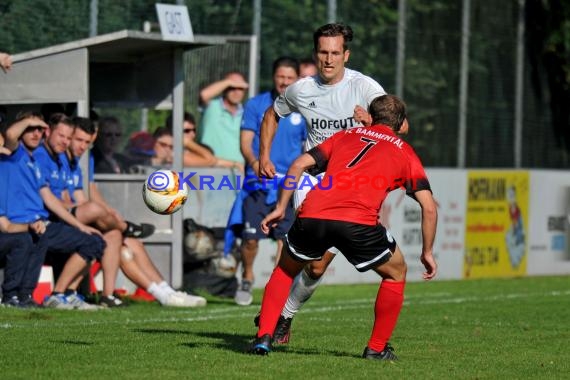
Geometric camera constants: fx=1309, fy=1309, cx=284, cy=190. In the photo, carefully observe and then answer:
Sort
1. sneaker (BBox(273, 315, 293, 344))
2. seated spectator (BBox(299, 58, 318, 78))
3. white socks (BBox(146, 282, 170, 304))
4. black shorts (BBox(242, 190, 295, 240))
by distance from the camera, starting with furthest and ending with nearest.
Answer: seated spectator (BBox(299, 58, 318, 78))
black shorts (BBox(242, 190, 295, 240))
white socks (BBox(146, 282, 170, 304))
sneaker (BBox(273, 315, 293, 344))

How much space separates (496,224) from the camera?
1966cm

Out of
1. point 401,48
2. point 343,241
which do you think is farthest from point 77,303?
point 401,48

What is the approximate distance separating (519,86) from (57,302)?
39.6 feet

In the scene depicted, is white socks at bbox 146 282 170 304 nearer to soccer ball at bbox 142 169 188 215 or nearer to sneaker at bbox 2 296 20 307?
sneaker at bbox 2 296 20 307

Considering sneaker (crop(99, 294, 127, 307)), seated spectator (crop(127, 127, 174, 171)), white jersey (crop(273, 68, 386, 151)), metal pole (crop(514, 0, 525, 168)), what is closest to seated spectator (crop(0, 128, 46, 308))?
sneaker (crop(99, 294, 127, 307))

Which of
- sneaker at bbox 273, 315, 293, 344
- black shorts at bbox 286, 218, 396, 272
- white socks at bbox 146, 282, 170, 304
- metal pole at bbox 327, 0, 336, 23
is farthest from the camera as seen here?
metal pole at bbox 327, 0, 336, 23

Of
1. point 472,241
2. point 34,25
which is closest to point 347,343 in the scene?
point 34,25

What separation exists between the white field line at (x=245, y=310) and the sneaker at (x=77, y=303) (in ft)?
0.39

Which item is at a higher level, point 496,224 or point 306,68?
point 306,68

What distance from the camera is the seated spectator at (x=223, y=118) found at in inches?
657

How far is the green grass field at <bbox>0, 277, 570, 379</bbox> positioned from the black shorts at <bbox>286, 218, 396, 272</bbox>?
0.65 m

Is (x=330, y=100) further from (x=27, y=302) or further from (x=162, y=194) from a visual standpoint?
(x=27, y=302)

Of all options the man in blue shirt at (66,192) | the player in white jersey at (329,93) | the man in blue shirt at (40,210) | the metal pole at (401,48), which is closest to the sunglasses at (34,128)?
the man in blue shirt at (40,210)

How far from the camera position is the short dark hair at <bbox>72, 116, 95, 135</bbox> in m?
12.2
